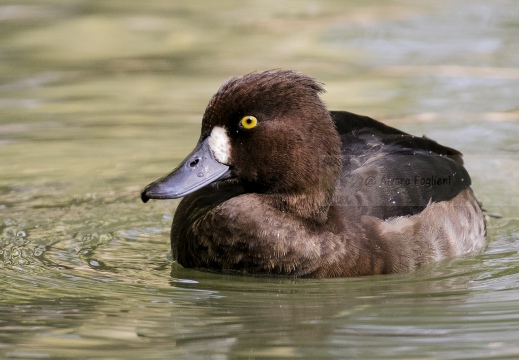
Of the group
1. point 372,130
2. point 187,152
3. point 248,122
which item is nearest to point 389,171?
point 372,130

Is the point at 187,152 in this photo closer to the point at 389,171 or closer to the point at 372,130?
the point at 372,130

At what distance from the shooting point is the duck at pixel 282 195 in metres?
6.61

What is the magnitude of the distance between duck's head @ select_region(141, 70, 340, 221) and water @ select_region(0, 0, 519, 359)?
1.94ft

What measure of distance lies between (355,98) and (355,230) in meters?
5.02

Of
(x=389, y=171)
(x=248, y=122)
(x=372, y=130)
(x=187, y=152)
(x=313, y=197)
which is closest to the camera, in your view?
(x=248, y=122)

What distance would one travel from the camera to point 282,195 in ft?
22.2

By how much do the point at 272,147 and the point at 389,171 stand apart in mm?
946

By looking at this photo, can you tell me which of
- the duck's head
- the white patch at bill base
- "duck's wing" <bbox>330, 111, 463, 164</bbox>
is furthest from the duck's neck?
"duck's wing" <bbox>330, 111, 463, 164</bbox>

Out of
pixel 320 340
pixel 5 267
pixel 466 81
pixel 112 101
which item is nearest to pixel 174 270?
pixel 5 267

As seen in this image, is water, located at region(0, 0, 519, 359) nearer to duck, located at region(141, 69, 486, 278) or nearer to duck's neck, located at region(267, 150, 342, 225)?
duck, located at region(141, 69, 486, 278)

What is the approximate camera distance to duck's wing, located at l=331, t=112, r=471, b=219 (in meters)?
7.05

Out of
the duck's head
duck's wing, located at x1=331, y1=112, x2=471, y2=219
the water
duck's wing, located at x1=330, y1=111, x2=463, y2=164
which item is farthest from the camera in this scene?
duck's wing, located at x1=330, y1=111, x2=463, y2=164

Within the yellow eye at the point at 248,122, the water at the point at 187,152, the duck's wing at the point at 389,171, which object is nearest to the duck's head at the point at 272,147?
the yellow eye at the point at 248,122

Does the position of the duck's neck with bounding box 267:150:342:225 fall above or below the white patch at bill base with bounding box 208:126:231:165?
below
